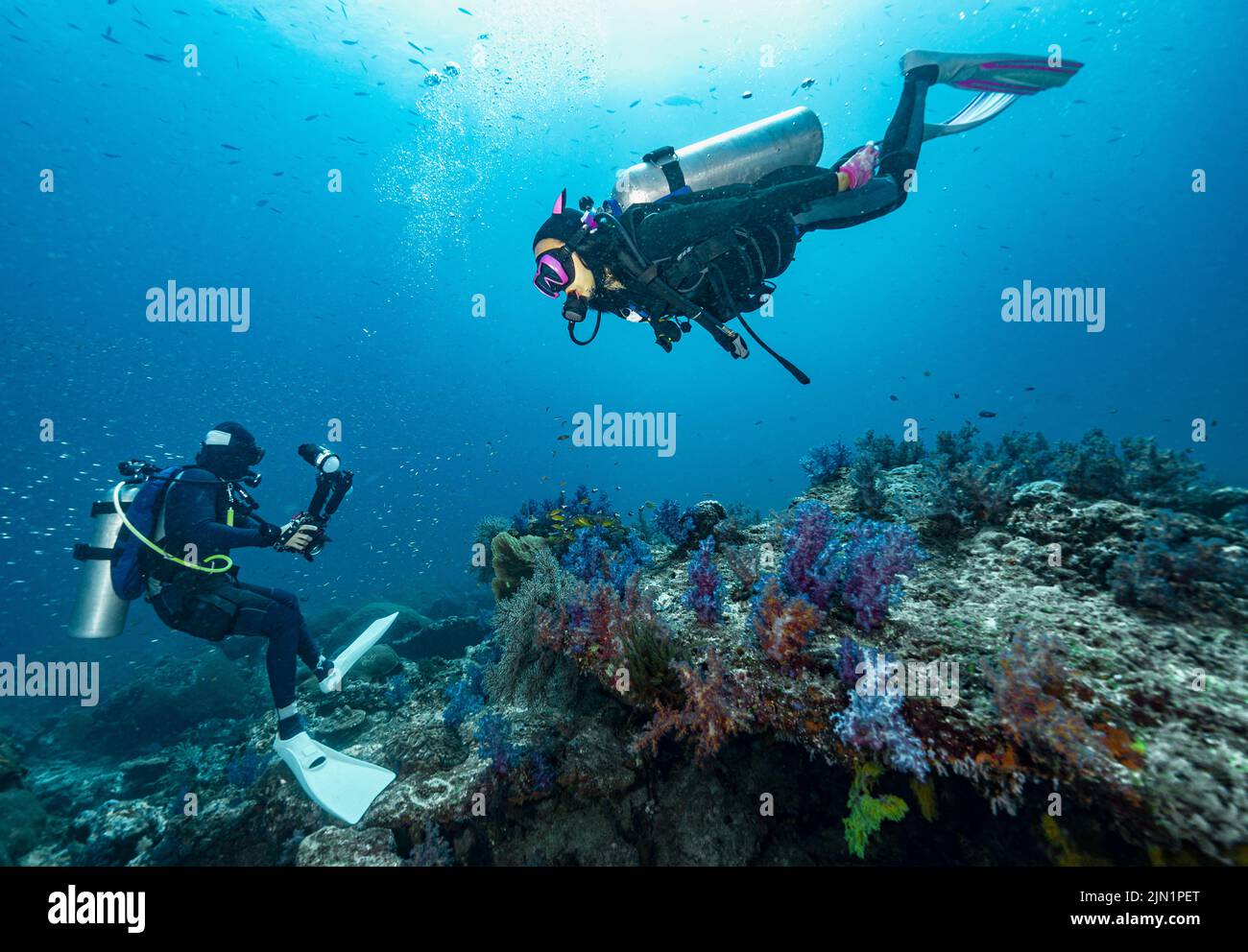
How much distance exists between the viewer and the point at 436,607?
63.5ft

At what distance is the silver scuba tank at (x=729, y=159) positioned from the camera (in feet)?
17.9

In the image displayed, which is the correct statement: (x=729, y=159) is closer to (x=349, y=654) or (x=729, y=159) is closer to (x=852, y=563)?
(x=852, y=563)

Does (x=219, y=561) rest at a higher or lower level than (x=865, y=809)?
higher

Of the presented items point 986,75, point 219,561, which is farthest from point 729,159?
point 219,561

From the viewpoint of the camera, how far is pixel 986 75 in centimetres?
674

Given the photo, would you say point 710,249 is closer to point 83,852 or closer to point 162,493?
point 162,493

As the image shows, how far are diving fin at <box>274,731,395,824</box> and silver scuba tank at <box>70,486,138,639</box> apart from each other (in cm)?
239

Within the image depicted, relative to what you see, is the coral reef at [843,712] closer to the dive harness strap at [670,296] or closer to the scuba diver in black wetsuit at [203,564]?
the scuba diver in black wetsuit at [203,564]

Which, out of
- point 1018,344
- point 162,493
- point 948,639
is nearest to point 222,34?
point 162,493

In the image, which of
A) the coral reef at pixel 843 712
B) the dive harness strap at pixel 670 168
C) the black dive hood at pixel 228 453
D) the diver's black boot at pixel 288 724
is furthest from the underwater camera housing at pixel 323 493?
the dive harness strap at pixel 670 168

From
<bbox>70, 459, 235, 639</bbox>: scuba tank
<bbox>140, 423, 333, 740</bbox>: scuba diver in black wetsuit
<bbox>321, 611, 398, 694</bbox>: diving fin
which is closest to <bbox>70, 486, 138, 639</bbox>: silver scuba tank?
<bbox>70, 459, 235, 639</bbox>: scuba tank

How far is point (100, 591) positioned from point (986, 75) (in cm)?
1392

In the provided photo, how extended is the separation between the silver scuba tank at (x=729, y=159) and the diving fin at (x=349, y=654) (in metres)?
7.28

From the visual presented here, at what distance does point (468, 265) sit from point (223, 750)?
7351 cm
